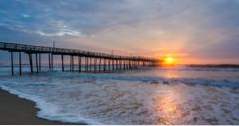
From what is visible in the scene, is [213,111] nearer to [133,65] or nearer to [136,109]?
[136,109]

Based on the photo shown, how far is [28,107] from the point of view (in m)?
9.17

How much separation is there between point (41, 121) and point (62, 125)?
747 millimetres

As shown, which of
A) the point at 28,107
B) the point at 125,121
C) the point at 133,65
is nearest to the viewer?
the point at 125,121

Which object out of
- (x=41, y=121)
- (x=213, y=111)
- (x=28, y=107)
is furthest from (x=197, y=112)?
(x=28, y=107)

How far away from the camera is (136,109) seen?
29.4 ft

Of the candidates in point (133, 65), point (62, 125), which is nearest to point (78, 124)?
point (62, 125)

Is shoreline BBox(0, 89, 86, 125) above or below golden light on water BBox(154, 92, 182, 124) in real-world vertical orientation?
above

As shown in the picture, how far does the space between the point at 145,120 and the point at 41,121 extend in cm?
269

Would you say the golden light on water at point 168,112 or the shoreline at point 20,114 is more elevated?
the shoreline at point 20,114

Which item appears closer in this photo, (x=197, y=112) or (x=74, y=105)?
(x=197, y=112)

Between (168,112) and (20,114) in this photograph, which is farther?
(168,112)

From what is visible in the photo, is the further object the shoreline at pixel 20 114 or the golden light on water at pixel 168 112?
the golden light on water at pixel 168 112

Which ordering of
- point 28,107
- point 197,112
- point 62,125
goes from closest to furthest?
point 62,125 < point 197,112 < point 28,107

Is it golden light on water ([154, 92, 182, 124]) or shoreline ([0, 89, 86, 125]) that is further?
golden light on water ([154, 92, 182, 124])
